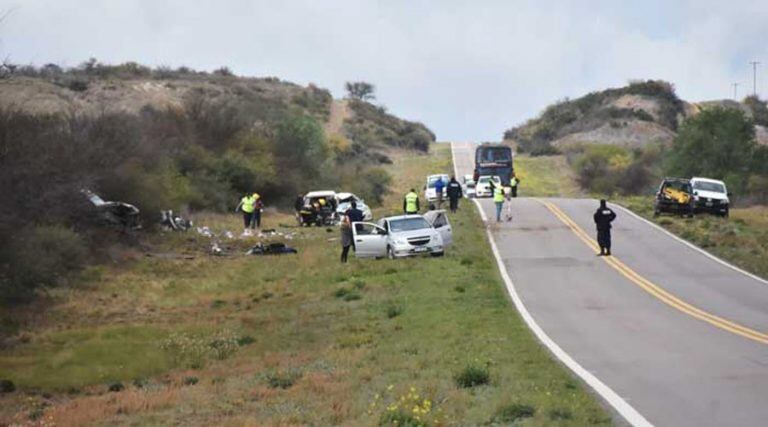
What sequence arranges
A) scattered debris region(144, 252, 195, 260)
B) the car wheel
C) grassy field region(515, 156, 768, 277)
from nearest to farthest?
grassy field region(515, 156, 768, 277), the car wheel, scattered debris region(144, 252, 195, 260)

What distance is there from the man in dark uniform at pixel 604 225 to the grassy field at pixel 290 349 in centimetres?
364

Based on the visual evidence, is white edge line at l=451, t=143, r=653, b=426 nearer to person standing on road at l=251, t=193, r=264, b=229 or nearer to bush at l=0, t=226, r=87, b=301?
bush at l=0, t=226, r=87, b=301

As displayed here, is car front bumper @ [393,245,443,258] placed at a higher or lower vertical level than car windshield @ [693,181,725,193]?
lower

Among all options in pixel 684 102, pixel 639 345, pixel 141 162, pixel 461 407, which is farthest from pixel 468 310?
pixel 684 102

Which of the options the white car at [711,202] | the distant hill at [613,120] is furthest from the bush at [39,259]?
the distant hill at [613,120]

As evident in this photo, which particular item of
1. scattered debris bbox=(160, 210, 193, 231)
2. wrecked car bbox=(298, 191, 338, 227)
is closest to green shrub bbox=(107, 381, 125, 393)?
scattered debris bbox=(160, 210, 193, 231)

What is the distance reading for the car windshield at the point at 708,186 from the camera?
5047 centimetres

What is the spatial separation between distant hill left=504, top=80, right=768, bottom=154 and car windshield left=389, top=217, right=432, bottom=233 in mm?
89601

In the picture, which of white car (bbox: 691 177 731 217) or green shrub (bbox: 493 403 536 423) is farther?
white car (bbox: 691 177 731 217)

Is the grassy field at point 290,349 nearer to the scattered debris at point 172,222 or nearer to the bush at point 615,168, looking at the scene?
the scattered debris at point 172,222

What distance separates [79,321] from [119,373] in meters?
7.78

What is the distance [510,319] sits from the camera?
21.0 m

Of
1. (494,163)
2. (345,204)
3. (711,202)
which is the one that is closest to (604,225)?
(711,202)

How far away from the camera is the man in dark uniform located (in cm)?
3409
